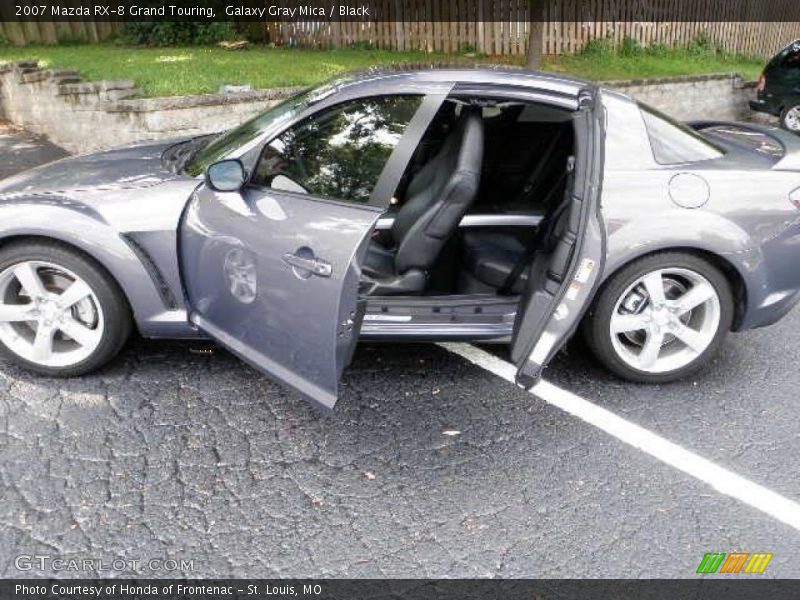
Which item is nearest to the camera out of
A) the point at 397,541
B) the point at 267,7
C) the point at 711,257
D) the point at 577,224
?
the point at 397,541

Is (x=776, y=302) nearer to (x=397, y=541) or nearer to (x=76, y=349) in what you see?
Answer: (x=397, y=541)

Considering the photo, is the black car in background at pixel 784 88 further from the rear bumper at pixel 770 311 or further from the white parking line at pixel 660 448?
the white parking line at pixel 660 448

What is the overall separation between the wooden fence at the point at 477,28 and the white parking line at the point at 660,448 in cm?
914

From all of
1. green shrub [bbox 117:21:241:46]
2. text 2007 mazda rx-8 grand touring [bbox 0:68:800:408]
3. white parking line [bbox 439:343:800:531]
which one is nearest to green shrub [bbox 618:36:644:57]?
green shrub [bbox 117:21:241:46]

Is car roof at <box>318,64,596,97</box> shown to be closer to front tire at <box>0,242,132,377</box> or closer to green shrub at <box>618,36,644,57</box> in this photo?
front tire at <box>0,242,132,377</box>

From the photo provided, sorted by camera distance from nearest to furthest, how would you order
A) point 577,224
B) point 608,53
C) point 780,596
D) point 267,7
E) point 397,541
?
point 780,596 → point 397,541 → point 577,224 → point 608,53 → point 267,7

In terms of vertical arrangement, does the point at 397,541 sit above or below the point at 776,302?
below

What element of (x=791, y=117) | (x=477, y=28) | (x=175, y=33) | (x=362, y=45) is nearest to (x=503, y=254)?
(x=791, y=117)

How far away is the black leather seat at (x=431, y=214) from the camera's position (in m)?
3.21

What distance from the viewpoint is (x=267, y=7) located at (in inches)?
511

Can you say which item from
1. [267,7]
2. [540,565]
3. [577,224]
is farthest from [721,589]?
[267,7]

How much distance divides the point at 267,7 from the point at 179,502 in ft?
39.8

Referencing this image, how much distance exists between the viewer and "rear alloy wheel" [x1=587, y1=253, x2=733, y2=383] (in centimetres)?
337

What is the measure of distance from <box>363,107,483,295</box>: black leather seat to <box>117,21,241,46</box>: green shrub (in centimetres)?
1042
